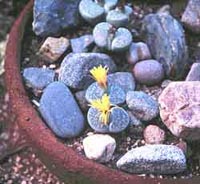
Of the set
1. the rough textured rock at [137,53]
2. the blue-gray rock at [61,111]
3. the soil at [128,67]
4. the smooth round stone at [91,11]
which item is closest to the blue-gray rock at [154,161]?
the soil at [128,67]

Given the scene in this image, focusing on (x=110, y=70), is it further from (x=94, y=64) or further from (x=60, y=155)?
(x=60, y=155)

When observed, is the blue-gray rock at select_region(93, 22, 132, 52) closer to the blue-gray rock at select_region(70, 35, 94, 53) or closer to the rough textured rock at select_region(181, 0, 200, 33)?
the blue-gray rock at select_region(70, 35, 94, 53)

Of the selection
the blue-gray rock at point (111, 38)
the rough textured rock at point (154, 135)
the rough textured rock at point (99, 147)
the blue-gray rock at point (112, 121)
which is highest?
the blue-gray rock at point (111, 38)

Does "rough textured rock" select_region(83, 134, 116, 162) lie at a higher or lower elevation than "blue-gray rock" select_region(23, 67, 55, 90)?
lower

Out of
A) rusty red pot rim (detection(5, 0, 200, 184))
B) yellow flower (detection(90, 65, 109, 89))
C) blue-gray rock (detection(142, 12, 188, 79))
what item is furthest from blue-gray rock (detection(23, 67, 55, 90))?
blue-gray rock (detection(142, 12, 188, 79))

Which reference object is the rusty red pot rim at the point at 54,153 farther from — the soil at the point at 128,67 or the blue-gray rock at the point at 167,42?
the blue-gray rock at the point at 167,42

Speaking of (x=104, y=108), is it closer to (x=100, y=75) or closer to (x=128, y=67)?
(x=100, y=75)
